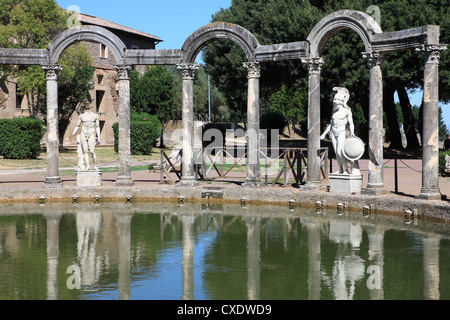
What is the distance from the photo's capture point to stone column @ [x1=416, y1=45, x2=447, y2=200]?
12.3 m

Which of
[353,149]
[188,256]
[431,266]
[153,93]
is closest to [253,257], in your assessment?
[188,256]

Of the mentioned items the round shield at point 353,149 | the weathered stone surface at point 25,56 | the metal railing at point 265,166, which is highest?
the weathered stone surface at point 25,56

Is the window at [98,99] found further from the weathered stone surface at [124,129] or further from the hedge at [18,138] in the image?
the weathered stone surface at [124,129]

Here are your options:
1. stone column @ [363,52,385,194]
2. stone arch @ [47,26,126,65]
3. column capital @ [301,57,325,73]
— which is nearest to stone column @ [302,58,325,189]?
column capital @ [301,57,325,73]

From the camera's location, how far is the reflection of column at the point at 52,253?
714 centimetres

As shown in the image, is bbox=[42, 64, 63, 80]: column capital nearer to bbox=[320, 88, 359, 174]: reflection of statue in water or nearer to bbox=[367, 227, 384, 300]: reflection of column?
bbox=[320, 88, 359, 174]: reflection of statue in water

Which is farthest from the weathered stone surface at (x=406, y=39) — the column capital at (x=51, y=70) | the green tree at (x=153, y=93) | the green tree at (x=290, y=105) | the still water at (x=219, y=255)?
the green tree at (x=290, y=105)

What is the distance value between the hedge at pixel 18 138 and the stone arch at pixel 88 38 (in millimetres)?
12468

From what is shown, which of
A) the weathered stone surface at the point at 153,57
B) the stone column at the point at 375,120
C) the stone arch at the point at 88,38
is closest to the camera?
the stone column at the point at 375,120

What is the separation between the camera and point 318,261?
8648 mm

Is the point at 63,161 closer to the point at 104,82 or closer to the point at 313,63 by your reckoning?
the point at 313,63

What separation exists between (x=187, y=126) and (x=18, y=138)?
47.3 feet

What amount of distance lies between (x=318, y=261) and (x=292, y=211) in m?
4.68
